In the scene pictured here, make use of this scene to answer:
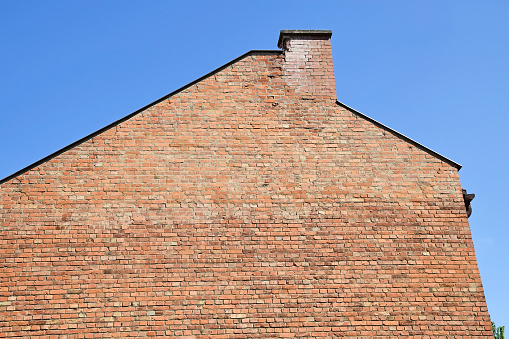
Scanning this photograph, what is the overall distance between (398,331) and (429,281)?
3.30 ft

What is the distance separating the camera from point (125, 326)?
7.92 metres

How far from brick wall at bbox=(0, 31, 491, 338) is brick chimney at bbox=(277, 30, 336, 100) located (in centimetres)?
33

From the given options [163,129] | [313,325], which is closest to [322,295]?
[313,325]

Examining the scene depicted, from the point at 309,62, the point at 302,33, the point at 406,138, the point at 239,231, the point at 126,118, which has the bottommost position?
the point at 239,231

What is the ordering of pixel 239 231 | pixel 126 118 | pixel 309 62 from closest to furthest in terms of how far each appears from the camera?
1. pixel 239 231
2. pixel 126 118
3. pixel 309 62

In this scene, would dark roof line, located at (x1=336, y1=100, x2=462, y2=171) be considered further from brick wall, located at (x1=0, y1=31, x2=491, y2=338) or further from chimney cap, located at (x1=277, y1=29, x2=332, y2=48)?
chimney cap, located at (x1=277, y1=29, x2=332, y2=48)

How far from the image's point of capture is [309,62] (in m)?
10.3

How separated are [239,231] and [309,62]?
12.5ft

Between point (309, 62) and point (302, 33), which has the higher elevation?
point (302, 33)

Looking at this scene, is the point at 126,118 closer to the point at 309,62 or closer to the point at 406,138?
the point at 309,62

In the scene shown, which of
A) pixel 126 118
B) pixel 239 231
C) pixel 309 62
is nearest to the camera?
pixel 239 231

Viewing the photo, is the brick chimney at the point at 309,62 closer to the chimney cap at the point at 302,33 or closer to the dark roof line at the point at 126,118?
the chimney cap at the point at 302,33

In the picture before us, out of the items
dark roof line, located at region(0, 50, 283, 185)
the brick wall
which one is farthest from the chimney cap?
the brick wall

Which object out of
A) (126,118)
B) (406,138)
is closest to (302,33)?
(406,138)
